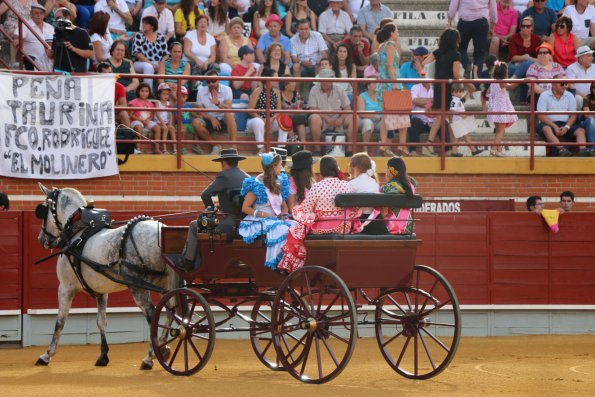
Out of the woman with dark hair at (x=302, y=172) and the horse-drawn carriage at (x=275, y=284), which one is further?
the woman with dark hair at (x=302, y=172)

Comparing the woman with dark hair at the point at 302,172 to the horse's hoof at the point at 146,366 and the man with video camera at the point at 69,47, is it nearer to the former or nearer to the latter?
the horse's hoof at the point at 146,366

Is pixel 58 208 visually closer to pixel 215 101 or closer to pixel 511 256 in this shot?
pixel 215 101

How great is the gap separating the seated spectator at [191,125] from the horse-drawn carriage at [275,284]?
4036 mm

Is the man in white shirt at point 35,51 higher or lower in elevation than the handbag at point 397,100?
higher

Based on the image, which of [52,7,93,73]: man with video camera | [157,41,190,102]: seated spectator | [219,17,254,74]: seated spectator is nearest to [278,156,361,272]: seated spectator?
[52,7,93,73]: man with video camera

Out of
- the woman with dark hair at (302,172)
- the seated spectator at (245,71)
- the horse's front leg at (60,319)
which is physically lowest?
the horse's front leg at (60,319)

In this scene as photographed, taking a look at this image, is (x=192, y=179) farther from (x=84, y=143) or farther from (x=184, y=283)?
(x=184, y=283)

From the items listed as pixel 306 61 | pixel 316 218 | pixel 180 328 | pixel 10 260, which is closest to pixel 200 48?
pixel 306 61

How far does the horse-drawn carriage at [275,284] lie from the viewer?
431 inches

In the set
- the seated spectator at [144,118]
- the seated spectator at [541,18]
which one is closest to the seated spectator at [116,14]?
the seated spectator at [144,118]

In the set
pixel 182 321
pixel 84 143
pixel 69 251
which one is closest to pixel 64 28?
pixel 84 143

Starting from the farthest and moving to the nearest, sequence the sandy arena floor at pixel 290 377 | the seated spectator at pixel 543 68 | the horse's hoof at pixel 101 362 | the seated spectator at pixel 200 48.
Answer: the seated spectator at pixel 543 68, the seated spectator at pixel 200 48, the horse's hoof at pixel 101 362, the sandy arena floor at pixel 290 377

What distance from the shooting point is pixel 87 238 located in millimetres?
13227

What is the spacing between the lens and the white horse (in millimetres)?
12672
